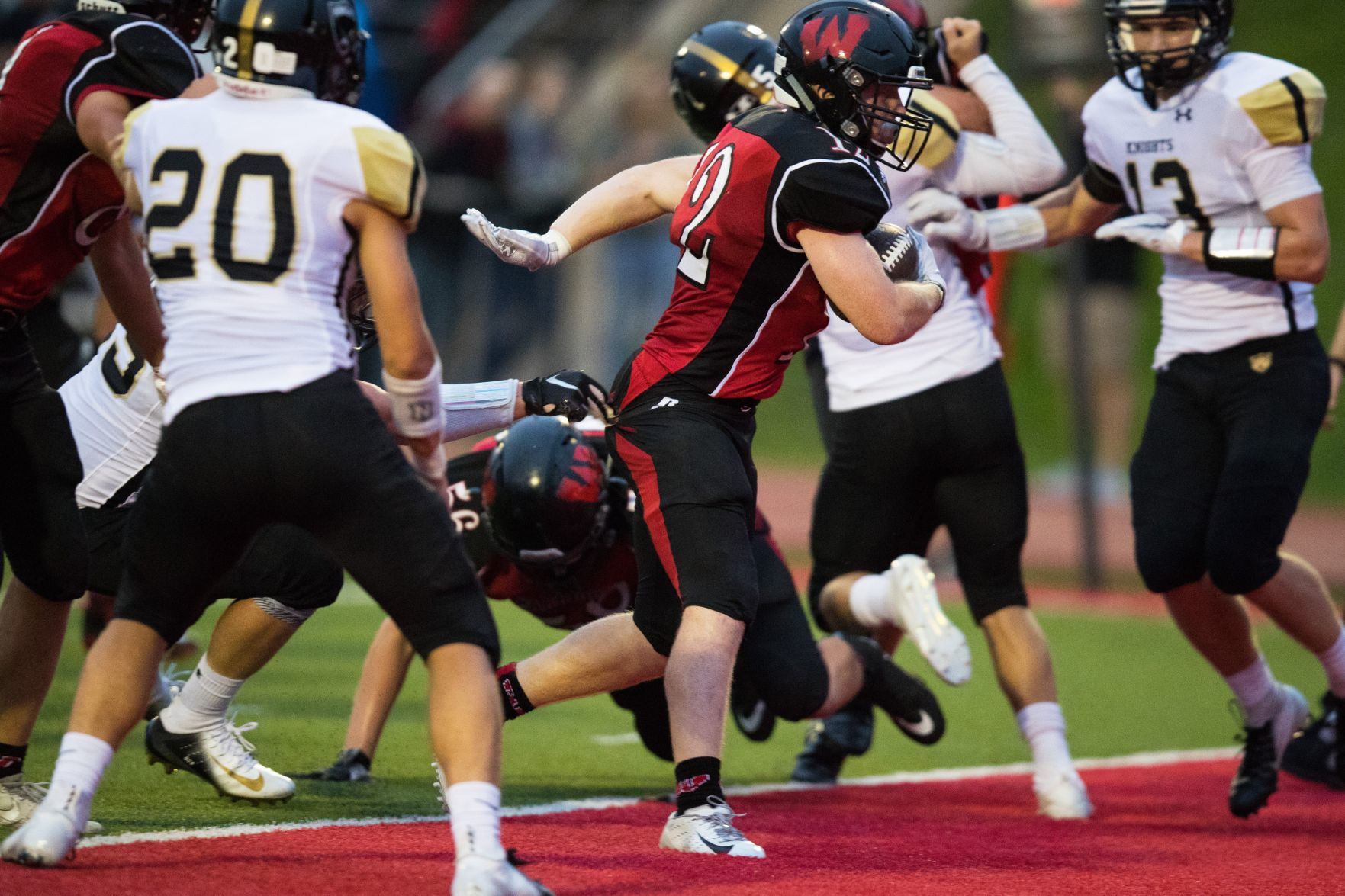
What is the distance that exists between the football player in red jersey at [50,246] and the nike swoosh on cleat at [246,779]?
0.46m

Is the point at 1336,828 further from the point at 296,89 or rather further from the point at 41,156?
the point at 41,156

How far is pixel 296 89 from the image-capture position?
332cm

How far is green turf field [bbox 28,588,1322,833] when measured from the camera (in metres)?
4.60

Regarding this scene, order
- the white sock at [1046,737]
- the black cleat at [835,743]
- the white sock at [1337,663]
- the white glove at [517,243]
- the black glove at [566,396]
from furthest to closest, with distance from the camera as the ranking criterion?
the black cleat at [835,743]
the white sock at [1337,663]
the white sock at [1046,737]
the black glove at [566,396]
the white glove at [517,243]

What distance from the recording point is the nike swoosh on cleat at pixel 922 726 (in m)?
5.24

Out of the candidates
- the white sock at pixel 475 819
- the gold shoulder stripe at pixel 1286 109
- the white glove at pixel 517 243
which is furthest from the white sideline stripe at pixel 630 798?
the gold shoulder stripe at pixel 1286 109

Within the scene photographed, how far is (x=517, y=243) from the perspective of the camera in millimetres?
4164

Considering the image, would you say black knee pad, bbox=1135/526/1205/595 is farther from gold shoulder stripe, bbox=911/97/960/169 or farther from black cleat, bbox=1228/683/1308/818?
→ gold shoulder stripe, bbox=911/97/960/169

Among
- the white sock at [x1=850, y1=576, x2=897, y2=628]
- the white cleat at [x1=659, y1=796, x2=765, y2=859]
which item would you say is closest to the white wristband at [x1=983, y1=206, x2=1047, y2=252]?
the white sock at [x1=850, y1=576, x2=897, y2=628]

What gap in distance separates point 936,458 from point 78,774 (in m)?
2.73

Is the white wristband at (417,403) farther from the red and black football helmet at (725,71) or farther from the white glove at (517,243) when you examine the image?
the red and black football helmet at (725,71)

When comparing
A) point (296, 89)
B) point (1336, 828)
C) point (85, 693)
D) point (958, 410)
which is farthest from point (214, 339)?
point (1336, 828)

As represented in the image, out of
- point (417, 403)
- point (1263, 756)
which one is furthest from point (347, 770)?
point (1263, 756)

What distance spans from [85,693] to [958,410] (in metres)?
2.71
